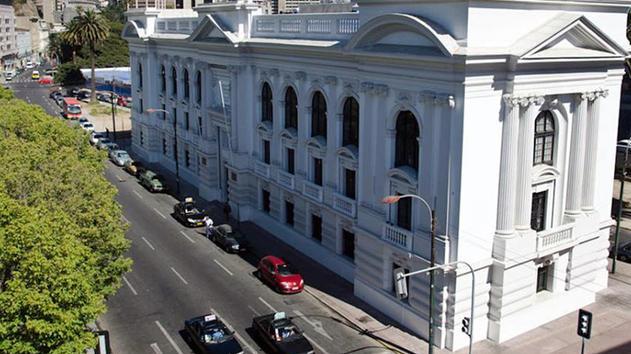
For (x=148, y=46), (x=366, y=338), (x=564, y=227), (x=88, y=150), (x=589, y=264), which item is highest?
(x=148, y=46)

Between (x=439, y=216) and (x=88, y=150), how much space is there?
22.5 metres

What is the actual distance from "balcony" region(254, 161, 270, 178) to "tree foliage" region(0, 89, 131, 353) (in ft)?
55.3

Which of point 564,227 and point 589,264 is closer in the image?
point 564,227

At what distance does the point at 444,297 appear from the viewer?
33031 millimetres

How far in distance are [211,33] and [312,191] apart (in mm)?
18881

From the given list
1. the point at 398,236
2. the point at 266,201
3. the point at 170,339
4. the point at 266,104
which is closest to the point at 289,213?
the point at 266,201

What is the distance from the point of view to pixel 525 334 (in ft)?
114

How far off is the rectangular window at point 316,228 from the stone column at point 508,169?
14.7 m

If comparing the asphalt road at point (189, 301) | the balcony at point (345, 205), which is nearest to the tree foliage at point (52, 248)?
the asphalt road at point (189, 301)

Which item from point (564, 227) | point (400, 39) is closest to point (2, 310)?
point (400, 39)

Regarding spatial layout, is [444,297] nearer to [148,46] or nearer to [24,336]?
[24,336]

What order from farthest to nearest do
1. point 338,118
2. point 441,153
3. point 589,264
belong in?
1. point 338,118
2. point 589,264
3. point 441,153

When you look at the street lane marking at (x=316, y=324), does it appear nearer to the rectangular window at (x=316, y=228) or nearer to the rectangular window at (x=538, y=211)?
the rectangular window at (x=316, y=228)

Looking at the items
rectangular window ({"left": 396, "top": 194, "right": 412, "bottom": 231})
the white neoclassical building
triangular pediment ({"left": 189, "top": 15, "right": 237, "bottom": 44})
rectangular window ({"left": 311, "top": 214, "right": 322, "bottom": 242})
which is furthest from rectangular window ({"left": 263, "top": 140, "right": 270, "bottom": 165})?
rectangular window ({"left": 396, "top": 194, "right": 412, "bottom": 231})
